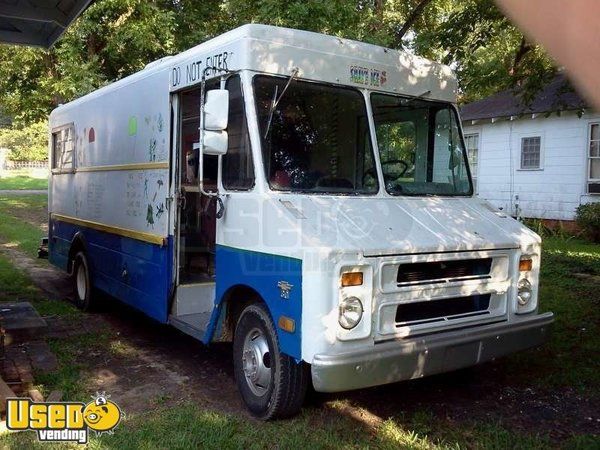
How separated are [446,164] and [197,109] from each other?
2.31 metres

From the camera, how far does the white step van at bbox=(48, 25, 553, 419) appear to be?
377 centimetres

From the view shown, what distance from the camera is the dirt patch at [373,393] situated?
4398 mm

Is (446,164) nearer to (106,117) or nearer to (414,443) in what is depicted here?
(414,443)

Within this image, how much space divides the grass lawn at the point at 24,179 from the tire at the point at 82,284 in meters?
28.5

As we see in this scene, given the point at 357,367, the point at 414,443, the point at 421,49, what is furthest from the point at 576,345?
the point at 421,49

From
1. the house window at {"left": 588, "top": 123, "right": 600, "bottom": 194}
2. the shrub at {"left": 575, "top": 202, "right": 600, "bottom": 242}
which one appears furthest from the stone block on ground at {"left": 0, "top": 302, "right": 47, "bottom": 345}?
the house window at {"left": 588, "top": 123, "right": 600, "bottom": 194}

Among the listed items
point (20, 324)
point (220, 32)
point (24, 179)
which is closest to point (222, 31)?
point (220, 32)

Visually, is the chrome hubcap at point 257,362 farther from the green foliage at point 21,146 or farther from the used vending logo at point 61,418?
the green foliage at point 21,146

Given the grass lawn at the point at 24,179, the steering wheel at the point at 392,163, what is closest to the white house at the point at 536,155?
the steering wheel at the point at 392,163

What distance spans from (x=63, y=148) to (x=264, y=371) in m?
5.72

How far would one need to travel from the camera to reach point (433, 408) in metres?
4.56

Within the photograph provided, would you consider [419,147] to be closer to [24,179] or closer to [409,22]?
[409,22]

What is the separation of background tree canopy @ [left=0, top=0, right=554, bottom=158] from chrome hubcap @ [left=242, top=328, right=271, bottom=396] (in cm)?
524

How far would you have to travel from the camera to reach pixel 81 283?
7.76m
